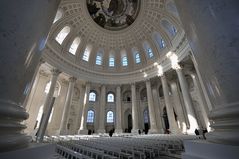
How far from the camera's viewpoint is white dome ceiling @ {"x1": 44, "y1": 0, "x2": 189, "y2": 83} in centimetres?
1500

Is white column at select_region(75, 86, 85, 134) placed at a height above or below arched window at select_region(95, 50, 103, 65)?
below

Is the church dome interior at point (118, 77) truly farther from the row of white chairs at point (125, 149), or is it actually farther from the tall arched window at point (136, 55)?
the tall arched window at point (136, 55)

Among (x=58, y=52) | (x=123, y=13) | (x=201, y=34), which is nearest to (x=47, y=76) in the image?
(x=58, y=52)

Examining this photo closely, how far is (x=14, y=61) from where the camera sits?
139 centimetres

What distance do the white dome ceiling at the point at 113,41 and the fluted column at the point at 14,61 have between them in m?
14.7

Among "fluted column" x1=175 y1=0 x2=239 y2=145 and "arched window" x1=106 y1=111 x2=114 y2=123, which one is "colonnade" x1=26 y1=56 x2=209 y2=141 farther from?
"fluted column" x1=175 y1=0 x2=239 y2=145

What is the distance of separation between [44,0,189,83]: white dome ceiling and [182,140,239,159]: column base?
46.1ft

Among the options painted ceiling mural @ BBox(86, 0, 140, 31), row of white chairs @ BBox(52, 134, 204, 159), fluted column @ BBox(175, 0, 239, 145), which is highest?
painted ceiling mural @ BBox(86, 0, 140, 31)

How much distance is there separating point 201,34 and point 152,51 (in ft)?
59.5

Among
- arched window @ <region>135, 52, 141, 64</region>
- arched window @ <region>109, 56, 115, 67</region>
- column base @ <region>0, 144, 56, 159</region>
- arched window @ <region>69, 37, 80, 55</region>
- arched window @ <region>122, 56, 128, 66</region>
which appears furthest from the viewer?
arched window @ <region>109, 56, 115, 67</region>

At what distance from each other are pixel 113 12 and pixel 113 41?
480 centimetres

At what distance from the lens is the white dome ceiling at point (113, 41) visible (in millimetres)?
15000

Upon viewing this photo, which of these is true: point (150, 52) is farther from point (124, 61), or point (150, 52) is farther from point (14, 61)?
point (14, 61)

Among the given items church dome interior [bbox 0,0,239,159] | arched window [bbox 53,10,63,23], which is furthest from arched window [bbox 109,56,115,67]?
arched window [bbox 53,10,63,23]
